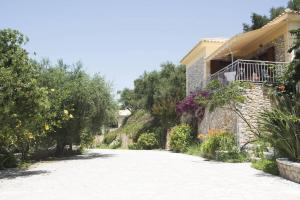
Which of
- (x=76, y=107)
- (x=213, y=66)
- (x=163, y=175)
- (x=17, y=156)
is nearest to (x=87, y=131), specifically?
(x=76, y=107)

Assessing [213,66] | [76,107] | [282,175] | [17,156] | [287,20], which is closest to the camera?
[282,175]

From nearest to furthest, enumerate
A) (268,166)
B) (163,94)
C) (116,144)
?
(268,166), (163,94), (116,144)

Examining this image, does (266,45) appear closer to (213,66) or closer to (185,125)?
(213,66)

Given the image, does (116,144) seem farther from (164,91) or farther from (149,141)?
(164,91)

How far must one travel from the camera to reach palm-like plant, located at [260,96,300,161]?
33.7 feet

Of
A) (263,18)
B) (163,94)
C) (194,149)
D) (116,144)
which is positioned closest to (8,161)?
(194,149)

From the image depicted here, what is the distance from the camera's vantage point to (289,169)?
963cm

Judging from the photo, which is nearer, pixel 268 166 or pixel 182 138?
pixel 268 166

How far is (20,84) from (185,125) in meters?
14.9

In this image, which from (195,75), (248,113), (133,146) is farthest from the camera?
(133,146)

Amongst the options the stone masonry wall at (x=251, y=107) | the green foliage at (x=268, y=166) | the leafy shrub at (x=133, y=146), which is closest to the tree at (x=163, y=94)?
the leafy shrub at (x=133, y=146)

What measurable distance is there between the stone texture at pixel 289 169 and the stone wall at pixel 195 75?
613 inches

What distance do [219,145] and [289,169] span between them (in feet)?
24.2

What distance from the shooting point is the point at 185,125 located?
25.0 metres
